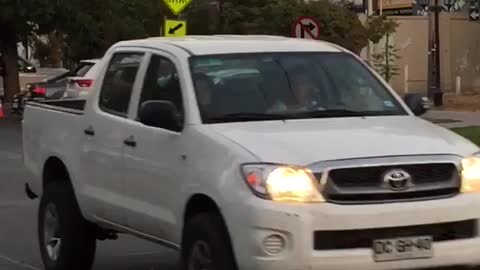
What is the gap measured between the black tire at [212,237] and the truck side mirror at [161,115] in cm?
68

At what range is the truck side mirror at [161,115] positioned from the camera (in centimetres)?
708

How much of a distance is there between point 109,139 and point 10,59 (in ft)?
85.0

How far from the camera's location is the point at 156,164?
7277 mm

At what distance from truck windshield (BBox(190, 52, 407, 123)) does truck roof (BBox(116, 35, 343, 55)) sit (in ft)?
0.22

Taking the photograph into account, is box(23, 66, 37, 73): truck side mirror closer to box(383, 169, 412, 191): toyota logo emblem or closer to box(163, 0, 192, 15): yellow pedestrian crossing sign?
box(163, 0, 192, 15): yellow pedestrian crossing sign

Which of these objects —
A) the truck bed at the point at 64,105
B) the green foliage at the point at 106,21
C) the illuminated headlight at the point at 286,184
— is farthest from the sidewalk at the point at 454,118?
the illuminated headlight at the point at 286,184

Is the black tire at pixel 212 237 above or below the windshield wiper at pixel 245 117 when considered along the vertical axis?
below

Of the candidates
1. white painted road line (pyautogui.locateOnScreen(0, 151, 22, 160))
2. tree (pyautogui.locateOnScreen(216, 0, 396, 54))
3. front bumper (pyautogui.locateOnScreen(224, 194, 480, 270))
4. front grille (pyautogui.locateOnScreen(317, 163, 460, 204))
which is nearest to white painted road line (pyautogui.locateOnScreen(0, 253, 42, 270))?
front bumper (pyautogui.locateOnScreen(224, 194, 480, 270))

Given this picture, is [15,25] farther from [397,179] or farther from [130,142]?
[397,179]

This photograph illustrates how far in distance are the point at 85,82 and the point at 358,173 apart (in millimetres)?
15917

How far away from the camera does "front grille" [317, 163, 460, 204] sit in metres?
6.28

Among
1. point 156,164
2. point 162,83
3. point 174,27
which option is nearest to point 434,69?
point 174,27

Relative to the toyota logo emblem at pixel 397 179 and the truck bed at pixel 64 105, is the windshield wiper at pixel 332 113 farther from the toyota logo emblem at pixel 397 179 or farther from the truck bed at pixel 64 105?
the truck bed at pixel 64 105

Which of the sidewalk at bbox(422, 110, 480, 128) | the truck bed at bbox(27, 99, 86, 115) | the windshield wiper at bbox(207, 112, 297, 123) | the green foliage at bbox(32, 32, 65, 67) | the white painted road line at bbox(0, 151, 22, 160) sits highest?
the windshield wiper at bbox(207, 112, 297, 123)
